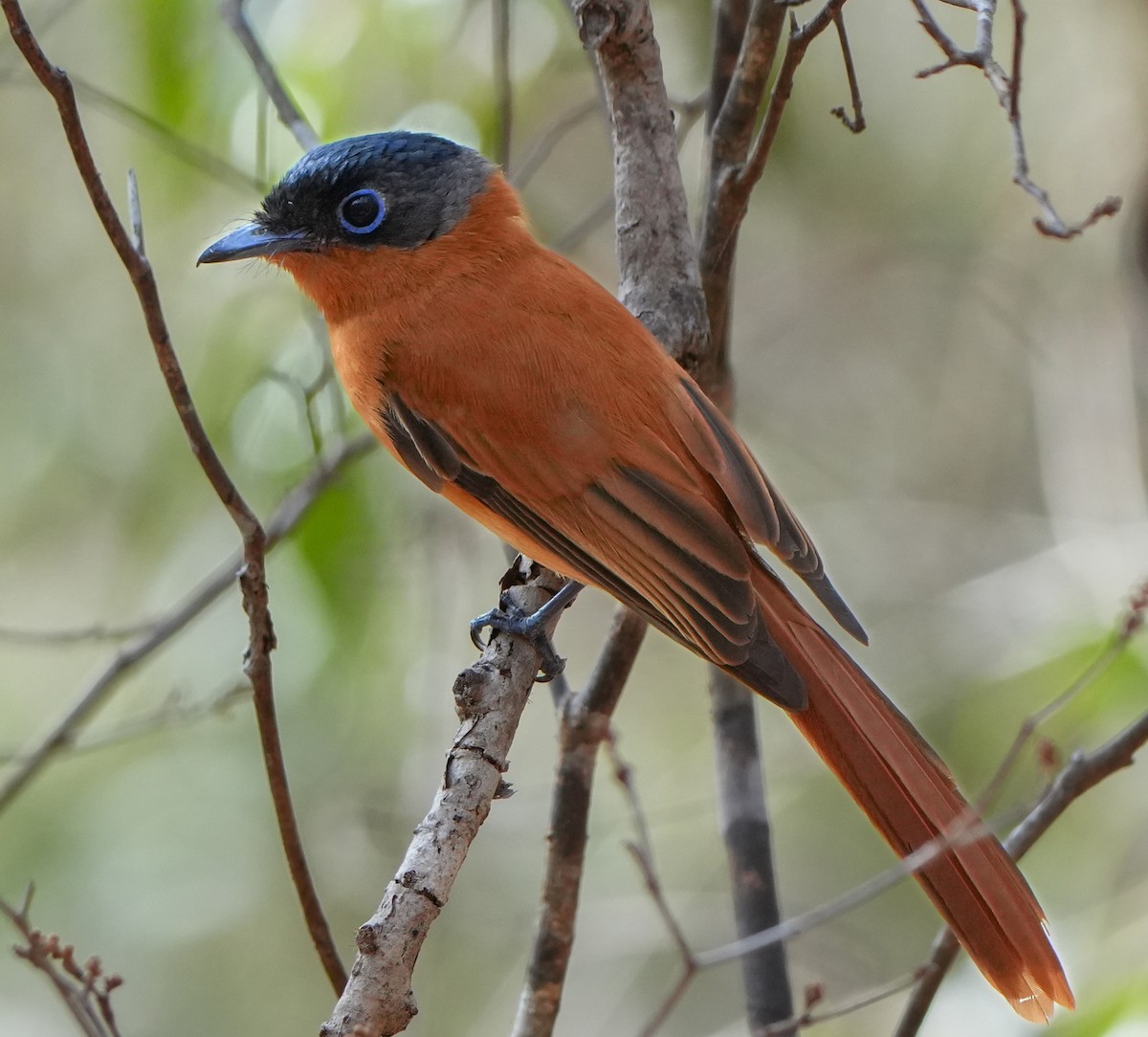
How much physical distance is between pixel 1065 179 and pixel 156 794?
4.11 m

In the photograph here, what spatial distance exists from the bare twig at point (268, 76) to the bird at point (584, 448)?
0.29 meters

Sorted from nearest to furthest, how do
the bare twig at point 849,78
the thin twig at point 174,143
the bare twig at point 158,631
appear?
the bare twig at point 849,78, the bare twig at point 158,631, the thin twig at point 174,143

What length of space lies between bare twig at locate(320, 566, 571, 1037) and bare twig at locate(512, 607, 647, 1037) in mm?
316

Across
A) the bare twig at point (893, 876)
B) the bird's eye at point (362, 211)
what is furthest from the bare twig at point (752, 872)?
the bird's eye at point (362, 211)

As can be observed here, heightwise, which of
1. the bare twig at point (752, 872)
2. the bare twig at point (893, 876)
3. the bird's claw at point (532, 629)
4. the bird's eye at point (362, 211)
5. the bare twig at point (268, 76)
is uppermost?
the bare twig at point (268, 76)

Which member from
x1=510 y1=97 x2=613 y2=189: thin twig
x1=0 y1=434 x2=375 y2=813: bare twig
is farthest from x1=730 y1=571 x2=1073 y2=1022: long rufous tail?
x1=510 y1=97 x2=613 y2=189: thin twig

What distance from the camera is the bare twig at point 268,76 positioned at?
346 centimetres

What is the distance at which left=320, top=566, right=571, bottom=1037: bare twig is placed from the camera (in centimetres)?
185

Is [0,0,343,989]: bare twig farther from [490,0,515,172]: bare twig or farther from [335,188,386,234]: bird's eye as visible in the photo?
[490,0,515,172]: bare twig

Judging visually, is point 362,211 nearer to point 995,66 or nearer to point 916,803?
point 995,66

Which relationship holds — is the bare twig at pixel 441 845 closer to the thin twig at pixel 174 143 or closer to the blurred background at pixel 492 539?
the blurred background at pixel 492 539

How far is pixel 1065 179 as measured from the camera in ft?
17.9

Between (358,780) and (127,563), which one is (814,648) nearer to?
(358,780)

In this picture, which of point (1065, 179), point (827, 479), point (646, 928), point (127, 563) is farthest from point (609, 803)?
point (1065, 179)
